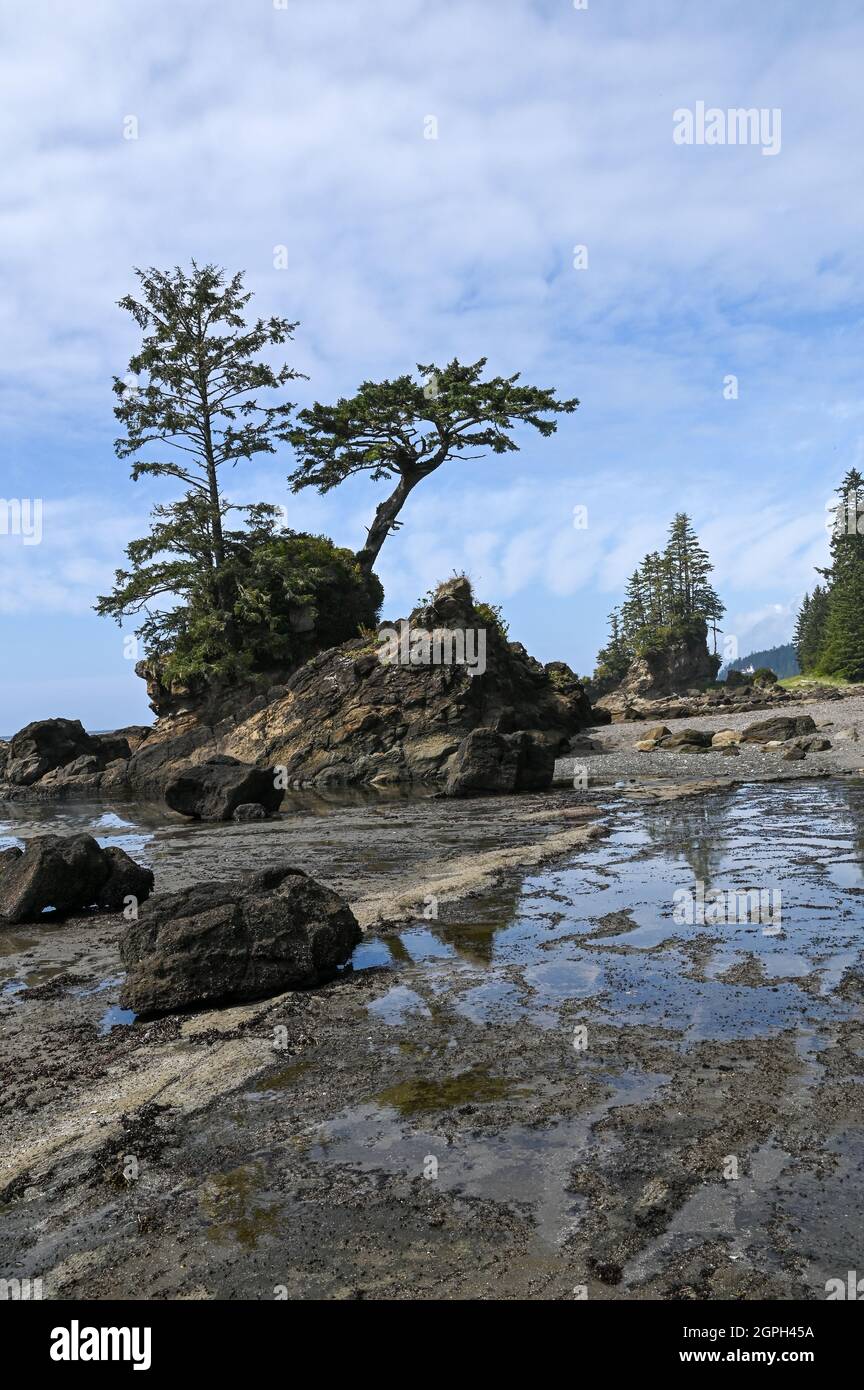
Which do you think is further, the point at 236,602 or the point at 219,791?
the point at 236,602

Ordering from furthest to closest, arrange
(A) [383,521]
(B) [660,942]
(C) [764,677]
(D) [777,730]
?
(C) [764,677], (A) [383,521], (D) [777,730], (B) [660,942]

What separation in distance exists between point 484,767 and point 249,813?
19.2ft

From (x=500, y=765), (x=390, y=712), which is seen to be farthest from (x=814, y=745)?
(x=390, y=712)

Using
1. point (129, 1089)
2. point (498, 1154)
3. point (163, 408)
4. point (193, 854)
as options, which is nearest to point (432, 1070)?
point (498, 1154)

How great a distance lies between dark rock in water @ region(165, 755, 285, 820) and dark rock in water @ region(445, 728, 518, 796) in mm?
4488

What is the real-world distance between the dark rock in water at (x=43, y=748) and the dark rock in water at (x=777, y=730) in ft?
82.2

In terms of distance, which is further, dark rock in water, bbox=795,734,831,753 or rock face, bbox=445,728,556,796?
dark rock in water, bbox=795,734,831,753

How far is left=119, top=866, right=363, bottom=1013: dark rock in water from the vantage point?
6617mm

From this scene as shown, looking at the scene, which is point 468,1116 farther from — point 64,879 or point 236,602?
point 236,602

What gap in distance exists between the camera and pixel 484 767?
22.2 m

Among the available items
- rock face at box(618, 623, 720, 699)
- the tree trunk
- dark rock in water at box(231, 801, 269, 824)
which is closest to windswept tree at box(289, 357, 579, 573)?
the tree trunk

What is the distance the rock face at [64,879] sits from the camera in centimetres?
983

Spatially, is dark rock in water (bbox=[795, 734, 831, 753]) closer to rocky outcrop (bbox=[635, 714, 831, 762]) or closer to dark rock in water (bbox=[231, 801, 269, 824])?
rocky outcrop (bbox=[635, 714, 831, 762])

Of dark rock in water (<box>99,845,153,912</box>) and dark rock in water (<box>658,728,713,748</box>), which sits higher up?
dark rock in water (<box>658,728,713,748</box>)
